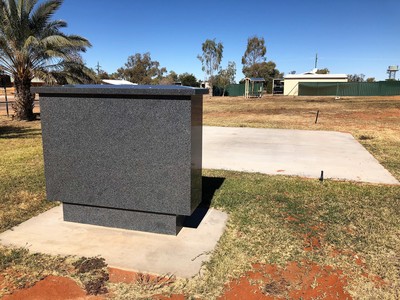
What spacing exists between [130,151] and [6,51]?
45.8 ft

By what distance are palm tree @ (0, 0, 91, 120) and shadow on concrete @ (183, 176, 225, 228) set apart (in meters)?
11.7

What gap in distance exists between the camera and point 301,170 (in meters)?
6.93

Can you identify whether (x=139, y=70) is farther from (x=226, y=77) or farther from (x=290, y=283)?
(x=290, y=283)

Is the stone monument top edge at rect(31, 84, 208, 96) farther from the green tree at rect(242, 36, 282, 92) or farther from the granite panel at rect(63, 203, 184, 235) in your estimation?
the green tree at rect(242, 36, 282, 92)

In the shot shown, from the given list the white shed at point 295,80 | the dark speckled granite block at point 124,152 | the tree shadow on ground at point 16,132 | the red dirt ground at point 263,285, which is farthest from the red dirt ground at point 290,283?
the white shed at point 295,80

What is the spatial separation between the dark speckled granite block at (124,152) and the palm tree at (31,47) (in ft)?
40.3

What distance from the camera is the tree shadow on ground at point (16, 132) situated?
1172 cm

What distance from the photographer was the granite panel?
3.92 metres

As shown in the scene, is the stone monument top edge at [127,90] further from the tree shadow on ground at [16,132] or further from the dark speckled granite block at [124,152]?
the tree shadow on ground at [16,132]

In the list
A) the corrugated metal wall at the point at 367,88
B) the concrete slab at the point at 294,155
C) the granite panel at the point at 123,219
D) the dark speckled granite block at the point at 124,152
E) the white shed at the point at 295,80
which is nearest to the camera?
the dark speckled granite block at the point at 124,152

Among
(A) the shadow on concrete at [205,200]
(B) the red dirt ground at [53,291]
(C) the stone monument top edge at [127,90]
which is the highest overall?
(C) the stone monument top edge at [127,90]

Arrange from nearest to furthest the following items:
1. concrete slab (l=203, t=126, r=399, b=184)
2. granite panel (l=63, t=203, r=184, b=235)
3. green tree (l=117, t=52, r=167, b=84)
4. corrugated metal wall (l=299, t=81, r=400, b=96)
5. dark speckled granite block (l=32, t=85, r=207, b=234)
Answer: dark speckled granite block (l=32, t=85, r=207, b=234) < granite panel (l=63, t=203, r=184, b=235) < concrete slab (l=203, t=126, r=399, b=184) < corrugated metal wall (l=299, t=81, r=400, b=96) < green tree (l=117, t=52, r=167, b=84)

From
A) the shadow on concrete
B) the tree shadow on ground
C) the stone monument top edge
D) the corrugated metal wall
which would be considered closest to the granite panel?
the shadow on concrete

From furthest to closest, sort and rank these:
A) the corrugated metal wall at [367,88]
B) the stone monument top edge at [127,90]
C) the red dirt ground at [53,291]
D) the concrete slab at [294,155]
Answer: the corrugated metal wall at [367,88] → the concrete slab at [294,155] → the stone monument top edge at [127,90] → the red dirt ground at [53,291]
